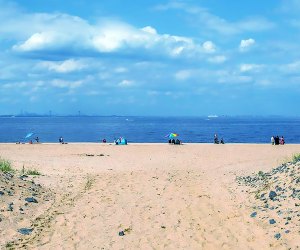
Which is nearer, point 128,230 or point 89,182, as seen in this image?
point 128,230

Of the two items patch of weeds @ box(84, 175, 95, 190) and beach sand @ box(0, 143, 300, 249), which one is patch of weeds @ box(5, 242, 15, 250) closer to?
beach sand @ box(0, 143, 300, 249)

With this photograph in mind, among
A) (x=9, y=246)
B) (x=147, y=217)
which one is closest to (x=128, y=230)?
(x=147, y=217)

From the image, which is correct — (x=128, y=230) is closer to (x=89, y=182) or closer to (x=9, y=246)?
(x=9, y=246)

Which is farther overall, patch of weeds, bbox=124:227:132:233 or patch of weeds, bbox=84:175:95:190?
patch of weeds, bbox=84:175:95:190

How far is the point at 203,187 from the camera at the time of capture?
67.5 ft

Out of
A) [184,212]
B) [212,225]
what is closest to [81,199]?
[184,212]

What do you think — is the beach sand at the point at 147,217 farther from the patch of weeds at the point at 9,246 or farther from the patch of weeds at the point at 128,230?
the patch of weeds at the point at 9,246

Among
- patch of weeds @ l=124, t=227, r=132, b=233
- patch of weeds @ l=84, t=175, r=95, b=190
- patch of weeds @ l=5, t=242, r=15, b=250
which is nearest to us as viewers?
patch of weeds @ l=5, t=242, r=15, b=250

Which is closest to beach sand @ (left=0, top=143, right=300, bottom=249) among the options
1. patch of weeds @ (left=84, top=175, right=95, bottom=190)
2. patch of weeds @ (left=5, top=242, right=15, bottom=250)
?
patch of weeds @ (left=84, top=175, right=95, bottom=190)

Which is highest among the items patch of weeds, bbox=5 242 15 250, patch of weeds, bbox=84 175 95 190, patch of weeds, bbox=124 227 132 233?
patch of weeds, bbox=84 175 95 190

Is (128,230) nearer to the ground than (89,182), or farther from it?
nearer to the ground

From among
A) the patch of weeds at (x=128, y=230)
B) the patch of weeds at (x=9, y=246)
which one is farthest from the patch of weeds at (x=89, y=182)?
the patch of weeds at (x=9, y=246)

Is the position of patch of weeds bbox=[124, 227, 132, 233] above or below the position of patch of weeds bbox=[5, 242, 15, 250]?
below

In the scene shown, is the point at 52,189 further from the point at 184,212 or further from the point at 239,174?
the point at 239,174
